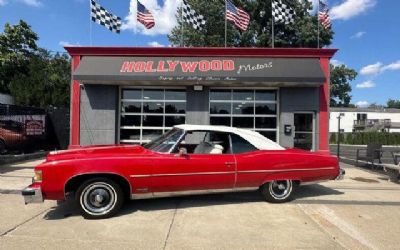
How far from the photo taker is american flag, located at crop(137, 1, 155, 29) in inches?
685

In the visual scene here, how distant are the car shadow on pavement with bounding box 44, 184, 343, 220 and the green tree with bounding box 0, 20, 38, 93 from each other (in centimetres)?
3452

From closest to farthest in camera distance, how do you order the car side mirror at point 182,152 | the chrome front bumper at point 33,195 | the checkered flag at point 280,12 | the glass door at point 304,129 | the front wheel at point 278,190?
the chrome front bumper at point 33,195, the car side mirror at point 182,152, the front wheel at point 278,190, the glass door at point 304,129, the checkered flag at point 280,12

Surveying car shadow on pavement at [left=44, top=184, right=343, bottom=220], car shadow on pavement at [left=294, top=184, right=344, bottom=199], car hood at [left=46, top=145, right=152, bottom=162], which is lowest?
car shadow on pavement at [left=44, top=184, right=343, bottom=220]

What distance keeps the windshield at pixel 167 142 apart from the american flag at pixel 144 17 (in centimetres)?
1137

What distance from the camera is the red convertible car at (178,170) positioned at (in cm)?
611

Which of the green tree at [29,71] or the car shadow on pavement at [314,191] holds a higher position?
the green tree at [29,71]

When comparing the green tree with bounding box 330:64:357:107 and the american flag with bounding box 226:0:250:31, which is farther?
the green tree with bounding box 330:64:357:107

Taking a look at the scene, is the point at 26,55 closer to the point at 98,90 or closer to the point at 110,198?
the point at 98,90

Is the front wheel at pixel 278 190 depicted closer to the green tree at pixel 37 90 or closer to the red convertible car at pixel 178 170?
the red convertible car at pixel 178 170

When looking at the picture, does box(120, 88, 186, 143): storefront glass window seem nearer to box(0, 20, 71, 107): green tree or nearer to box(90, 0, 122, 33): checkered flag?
box(90, 0, 122, 33): checkered flag

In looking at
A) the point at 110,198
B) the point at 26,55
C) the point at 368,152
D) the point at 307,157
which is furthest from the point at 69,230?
the point at 26,55

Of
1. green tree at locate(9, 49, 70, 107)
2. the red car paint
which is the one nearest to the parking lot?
the red car paint

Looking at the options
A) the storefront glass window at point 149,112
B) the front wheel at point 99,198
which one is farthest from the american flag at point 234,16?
the front wheel at point 99,198

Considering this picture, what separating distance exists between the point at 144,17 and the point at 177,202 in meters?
12.1
